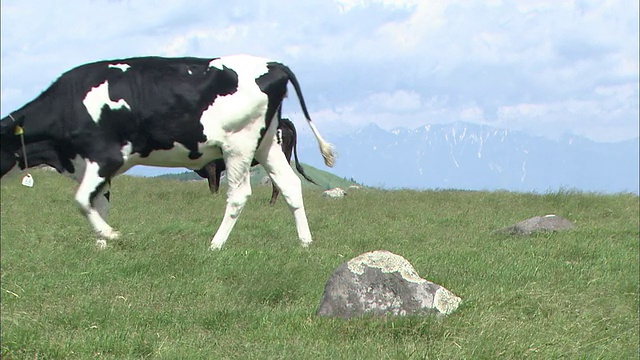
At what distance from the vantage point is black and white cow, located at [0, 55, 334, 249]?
8.25 metres

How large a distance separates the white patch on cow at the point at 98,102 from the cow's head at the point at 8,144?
0.86 metres

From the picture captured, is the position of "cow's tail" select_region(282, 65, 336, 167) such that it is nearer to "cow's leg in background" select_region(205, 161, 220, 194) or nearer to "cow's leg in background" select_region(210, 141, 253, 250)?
"cow's leg in background" select_region(210, 141, 253, 250)

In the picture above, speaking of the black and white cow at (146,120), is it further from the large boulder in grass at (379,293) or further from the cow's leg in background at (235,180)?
the large boulder in grass at (379,293)

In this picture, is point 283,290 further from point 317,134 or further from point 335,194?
point 335,194

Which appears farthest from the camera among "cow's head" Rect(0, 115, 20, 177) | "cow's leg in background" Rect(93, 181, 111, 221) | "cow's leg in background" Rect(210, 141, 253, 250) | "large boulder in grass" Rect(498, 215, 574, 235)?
"large boulder in grass" Rect(498, 215, 574, 235)

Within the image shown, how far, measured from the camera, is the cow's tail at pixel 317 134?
389 inches

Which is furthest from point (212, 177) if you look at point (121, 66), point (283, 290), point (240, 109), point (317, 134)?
point (283, 290)

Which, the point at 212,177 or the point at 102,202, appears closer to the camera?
the point at 102,202

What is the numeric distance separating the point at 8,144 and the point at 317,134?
4336 mm

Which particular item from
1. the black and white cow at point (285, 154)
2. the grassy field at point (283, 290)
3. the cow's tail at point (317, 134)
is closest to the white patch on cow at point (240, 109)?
the cow's tail at point (317, 134)

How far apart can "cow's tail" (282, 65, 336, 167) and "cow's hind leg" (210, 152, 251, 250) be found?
137cm

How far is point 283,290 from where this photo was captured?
7270 mm

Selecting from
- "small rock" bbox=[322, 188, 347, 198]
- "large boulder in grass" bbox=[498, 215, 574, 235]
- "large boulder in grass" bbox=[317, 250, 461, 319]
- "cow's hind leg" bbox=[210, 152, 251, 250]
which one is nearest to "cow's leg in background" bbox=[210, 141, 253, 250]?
"cow's hind leg" bbox=[210, 152, 251, 250]

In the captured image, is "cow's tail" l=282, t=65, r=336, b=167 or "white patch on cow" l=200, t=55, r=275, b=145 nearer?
"white patch on cow" l=200, t=55, r=275, b=145
